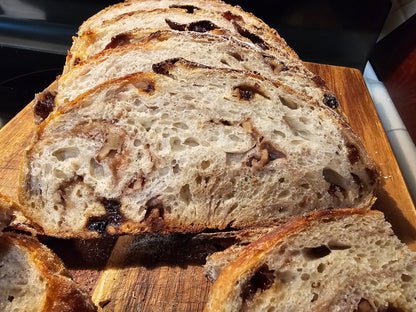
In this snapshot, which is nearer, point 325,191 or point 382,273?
point 382,273

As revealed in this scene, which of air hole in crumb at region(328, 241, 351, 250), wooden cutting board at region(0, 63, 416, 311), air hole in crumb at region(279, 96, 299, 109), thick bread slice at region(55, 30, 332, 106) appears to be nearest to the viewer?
air hole in crumb at region(328, 241, 351, 250)

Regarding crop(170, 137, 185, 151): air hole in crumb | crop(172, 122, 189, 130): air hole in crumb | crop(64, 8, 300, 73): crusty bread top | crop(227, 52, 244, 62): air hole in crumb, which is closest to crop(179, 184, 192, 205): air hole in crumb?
crop(170, 137, 185, 151): air hole in crumb

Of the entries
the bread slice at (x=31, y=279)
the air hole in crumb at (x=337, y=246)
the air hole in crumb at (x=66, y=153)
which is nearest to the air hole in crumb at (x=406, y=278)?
the air hole in crumb at (x=337, y=246)

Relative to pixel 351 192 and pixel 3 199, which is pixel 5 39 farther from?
pixel 351 192

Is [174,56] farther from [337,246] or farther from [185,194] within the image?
[337,246]

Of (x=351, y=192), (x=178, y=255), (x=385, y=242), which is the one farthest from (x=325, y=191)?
(x=178, y=255)

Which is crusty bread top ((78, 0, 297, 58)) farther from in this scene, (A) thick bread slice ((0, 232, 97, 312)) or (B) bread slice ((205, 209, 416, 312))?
(A) thick bread slice ((0, 232, 97, 312))
